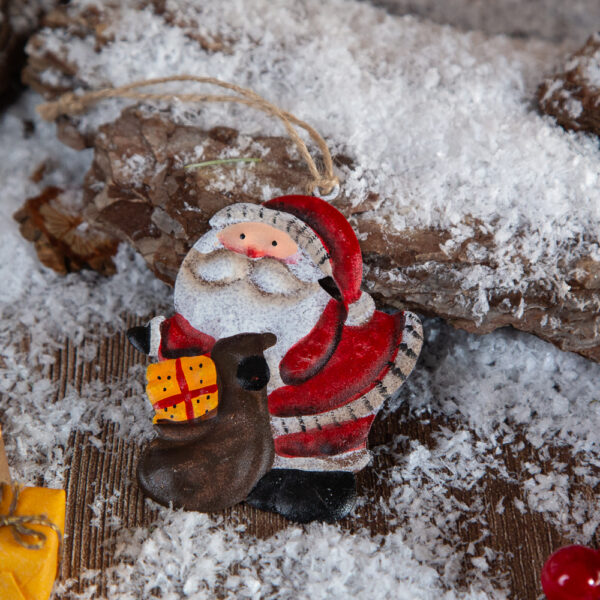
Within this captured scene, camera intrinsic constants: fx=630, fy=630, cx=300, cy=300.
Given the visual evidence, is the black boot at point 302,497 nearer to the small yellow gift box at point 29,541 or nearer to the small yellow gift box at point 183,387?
the small yellow gift box at point 183,387

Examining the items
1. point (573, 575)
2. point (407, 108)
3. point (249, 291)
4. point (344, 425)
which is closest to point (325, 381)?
point (344, 425)

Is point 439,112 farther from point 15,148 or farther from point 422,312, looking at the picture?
point 15,148

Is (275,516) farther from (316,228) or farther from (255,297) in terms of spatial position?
(316,228)

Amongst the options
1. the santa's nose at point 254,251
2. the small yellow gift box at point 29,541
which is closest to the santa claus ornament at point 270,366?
the santa's nose at point 254,251

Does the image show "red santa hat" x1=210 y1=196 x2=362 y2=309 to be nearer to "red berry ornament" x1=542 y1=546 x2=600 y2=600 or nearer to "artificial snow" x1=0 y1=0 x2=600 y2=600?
"artificial snow" x1=0 y1=0 x2=600 y2=600

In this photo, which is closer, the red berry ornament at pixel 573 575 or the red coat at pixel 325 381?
the red berry ornament at pixel 573 575
